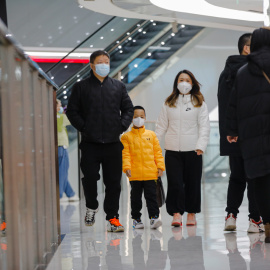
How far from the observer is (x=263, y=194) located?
368 centimetres

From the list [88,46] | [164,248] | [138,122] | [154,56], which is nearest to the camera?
[164,248]

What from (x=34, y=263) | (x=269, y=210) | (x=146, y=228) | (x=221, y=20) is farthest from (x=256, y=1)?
(x=34, y=263)

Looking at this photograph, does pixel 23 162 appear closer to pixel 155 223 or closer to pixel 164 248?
pixel 164 248

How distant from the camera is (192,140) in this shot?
16.8 ft

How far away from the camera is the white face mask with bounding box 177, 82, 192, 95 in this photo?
520cm

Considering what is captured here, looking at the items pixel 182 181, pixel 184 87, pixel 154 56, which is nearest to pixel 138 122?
pixel 184 87

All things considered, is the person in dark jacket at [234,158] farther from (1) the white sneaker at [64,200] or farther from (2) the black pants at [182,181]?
(1) the white sneaker at [64,200]

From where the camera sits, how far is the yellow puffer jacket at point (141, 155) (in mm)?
5086

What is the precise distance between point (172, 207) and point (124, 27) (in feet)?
22.5

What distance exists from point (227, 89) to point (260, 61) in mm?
916

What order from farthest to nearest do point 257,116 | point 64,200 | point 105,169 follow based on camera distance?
point 64,200
point 105,169
point 257,116

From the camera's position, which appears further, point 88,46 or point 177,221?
point 88,46

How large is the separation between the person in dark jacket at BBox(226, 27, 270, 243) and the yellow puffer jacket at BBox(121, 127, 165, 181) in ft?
4.54

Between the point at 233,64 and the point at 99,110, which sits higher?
the point at 233,64
